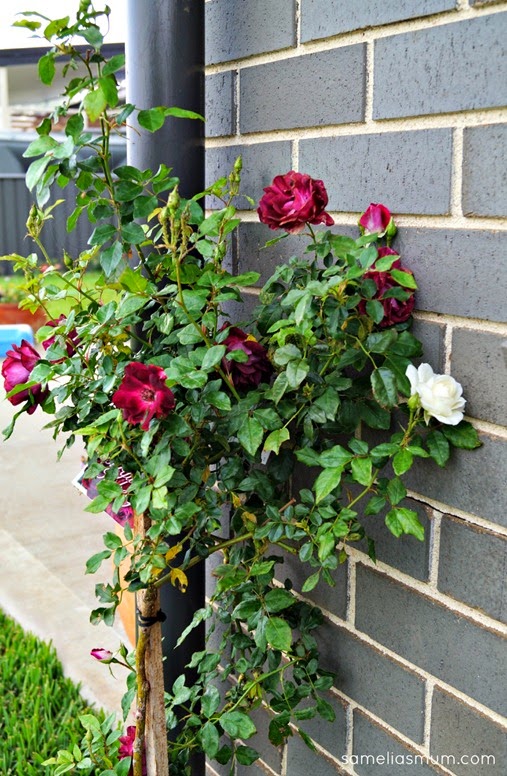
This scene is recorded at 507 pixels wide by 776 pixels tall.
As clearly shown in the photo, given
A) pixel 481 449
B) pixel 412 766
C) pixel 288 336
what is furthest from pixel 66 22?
pixel 412 766

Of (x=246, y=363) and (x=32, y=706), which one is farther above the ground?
(x=246, y=363)

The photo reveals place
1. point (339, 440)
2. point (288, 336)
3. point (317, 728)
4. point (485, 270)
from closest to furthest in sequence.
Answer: point (485, 270), point (288, 336), point (339, 440), point (317, 728)

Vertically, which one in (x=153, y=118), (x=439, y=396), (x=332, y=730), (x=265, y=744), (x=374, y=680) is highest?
(x=153, y=118)

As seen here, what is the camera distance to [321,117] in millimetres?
1186

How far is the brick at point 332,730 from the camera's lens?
1.31m

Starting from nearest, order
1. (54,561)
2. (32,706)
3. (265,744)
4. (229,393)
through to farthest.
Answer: (229,393), (265,744), (32,706), (54,561)

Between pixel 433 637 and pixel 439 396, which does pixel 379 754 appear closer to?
pixel 433 637

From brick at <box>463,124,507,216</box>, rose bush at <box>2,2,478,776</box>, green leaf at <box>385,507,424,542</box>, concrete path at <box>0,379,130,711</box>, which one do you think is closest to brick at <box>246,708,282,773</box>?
rose bush at <box>2,2,478,776</box>

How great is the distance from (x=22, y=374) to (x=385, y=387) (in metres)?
0.52

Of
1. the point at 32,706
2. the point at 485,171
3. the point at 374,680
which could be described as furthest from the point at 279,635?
the point at 32,706

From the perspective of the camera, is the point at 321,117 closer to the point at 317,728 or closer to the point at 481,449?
the point at 481,449

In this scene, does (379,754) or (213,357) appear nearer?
(213,357)

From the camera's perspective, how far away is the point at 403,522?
1008 mm

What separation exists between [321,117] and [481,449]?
1.67 feet
